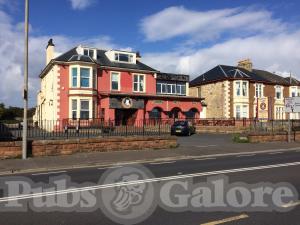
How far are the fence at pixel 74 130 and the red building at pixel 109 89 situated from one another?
12.7m

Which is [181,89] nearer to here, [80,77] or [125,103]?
[125,103]

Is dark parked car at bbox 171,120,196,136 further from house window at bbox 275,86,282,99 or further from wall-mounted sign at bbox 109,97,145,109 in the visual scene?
house window at bbox 275,86,282,99

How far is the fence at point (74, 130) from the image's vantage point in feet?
58.9

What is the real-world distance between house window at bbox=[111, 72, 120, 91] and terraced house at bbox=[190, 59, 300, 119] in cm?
1458

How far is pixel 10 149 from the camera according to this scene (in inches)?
640

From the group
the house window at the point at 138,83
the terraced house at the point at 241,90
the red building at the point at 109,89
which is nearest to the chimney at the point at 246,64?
the terraced house at the point at 241,90

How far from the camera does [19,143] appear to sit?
1647 cm

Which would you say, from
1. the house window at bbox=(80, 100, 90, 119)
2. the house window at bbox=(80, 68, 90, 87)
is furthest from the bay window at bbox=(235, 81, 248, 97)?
the house window at bbox=(80, 100, 90, 119)

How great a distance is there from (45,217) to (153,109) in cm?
3673

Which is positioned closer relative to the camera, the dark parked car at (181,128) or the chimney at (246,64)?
the dark parked car at (181,128)

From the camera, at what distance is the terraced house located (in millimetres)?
48594

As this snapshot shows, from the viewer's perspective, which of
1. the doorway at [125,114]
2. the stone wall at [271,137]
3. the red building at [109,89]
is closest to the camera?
the stone wall at [271,137]

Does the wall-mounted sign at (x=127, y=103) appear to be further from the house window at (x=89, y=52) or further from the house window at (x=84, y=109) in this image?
the house window at (x=89, y=52)

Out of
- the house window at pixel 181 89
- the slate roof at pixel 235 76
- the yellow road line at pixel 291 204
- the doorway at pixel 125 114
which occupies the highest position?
the slate roof at pixel 235 76
